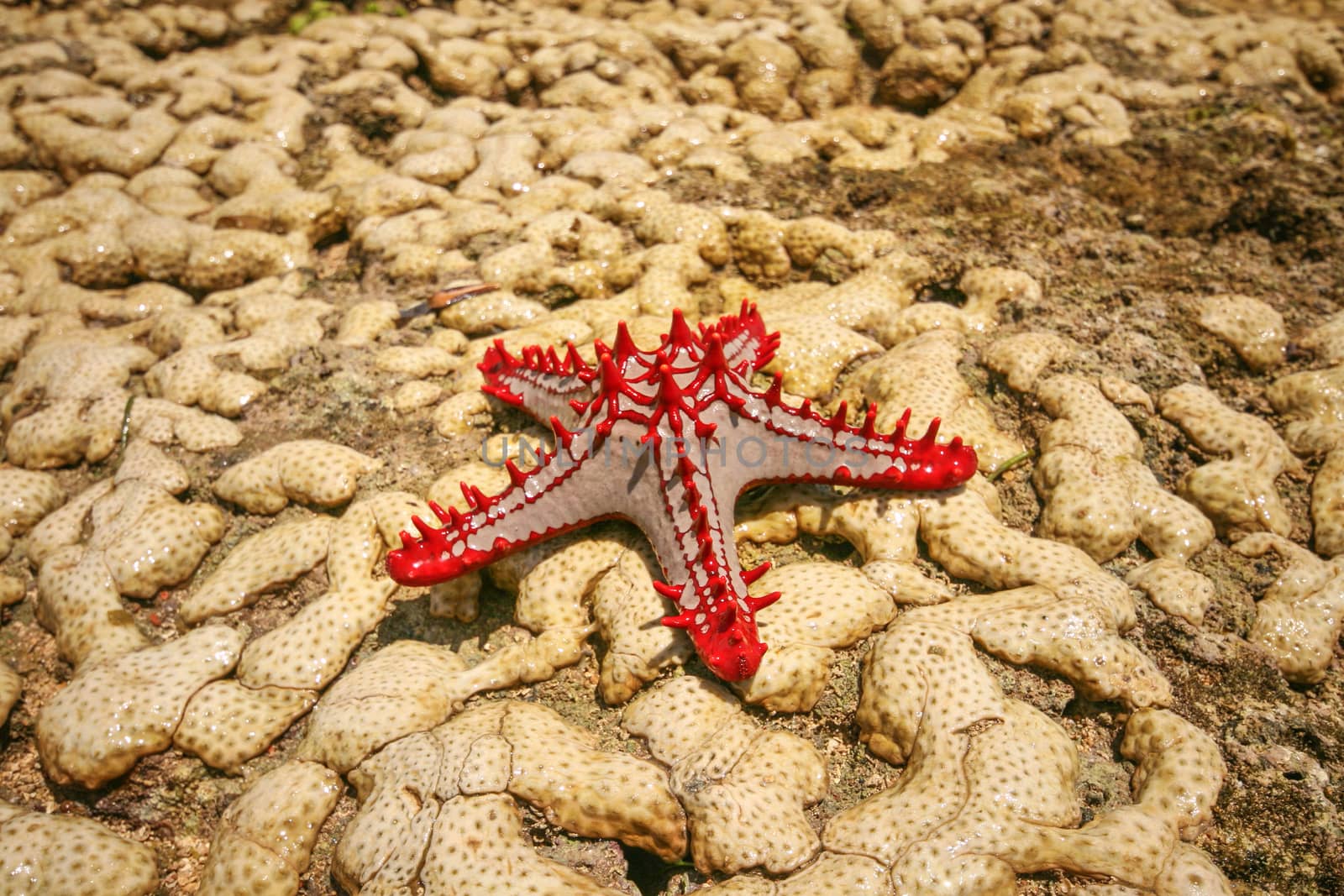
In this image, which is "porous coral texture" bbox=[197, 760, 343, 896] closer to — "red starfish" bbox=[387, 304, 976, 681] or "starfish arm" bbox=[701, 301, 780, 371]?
"red starfish" bbox=[387, 304, 976, 681]

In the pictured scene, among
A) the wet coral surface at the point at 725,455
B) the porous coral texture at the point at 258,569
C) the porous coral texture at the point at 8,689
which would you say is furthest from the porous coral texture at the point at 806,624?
the porous coral texture at the point at 8,689

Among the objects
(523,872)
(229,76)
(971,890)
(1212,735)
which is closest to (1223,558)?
(1212,735)

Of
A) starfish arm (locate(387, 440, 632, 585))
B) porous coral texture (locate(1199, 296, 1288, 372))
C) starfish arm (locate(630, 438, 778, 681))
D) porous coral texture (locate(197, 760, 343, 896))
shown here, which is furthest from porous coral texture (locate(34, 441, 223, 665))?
porous coral texture (locate(1199, 296, 1288, 372))

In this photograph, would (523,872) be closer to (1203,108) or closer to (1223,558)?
(1223,558)

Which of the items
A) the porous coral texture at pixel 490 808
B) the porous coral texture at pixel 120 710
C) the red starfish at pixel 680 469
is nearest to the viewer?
the porous coral texture at pixel 490 808

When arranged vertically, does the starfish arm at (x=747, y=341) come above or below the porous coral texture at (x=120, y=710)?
above

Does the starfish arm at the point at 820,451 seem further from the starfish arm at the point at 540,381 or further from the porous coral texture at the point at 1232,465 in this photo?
the porous coral texture at the point at 1232,465

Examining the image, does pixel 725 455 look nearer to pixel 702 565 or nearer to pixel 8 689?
pixel 702 565
